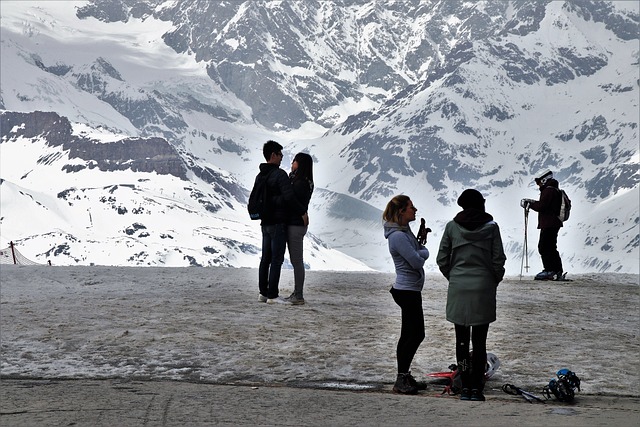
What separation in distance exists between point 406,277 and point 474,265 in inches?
31.3

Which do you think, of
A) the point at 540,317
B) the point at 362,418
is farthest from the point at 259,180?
the point at 362,418

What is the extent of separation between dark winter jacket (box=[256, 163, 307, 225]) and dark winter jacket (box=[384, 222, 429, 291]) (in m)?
4.90

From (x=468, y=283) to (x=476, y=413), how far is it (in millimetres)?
1539

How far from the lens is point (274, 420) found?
944cm

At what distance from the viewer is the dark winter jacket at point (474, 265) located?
→ 35.2 feet

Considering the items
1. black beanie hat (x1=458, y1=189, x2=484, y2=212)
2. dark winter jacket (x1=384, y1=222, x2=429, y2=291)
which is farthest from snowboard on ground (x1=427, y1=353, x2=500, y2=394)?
black beanie hat (x1=458, y1=189, x2=484, y2=212)

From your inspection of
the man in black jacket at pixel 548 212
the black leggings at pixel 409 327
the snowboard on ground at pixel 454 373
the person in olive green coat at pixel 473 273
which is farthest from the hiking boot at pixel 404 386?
the man in black jacket at pixel 548 212

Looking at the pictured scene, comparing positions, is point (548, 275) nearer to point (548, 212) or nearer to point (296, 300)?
point (548, 212)

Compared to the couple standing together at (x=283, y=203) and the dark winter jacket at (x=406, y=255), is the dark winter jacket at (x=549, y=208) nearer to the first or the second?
the couple standing together at (x=283, y=203)

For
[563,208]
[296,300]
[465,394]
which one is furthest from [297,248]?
[563,208]

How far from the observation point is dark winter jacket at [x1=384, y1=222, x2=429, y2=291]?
436 inches

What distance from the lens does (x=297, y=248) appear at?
656 inches

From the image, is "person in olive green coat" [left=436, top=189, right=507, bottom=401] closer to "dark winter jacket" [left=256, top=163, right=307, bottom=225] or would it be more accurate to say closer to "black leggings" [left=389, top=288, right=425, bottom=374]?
"black leggings" [left=389, top=288, right=425, bottom=374]

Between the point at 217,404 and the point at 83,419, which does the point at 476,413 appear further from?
the point at 83,419
